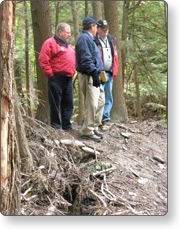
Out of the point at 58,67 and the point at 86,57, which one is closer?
the point at 86,57

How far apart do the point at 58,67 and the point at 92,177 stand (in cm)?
175

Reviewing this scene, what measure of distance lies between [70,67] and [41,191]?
2.04 metres

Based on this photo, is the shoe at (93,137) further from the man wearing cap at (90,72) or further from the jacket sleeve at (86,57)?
the jacket sleeve at (86,57)

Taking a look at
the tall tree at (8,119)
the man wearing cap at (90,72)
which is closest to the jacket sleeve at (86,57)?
the man wearing cap at (90,72)

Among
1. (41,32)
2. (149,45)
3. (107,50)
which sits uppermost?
(149,45)

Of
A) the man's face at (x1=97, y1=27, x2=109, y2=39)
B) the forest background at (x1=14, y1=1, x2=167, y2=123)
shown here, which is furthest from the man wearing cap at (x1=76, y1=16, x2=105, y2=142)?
the forest background at (x1=14, y1=1, x2=167, y2=123)

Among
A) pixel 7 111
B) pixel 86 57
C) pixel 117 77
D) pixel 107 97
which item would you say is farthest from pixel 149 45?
pixel 7 111

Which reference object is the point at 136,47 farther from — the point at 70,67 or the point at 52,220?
the point at 52,220

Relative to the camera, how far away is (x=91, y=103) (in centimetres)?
509

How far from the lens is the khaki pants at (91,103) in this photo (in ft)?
16.5

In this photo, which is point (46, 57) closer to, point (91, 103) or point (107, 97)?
point (91, 103)

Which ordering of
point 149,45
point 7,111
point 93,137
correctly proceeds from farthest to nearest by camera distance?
point 149,45
point 93,137
point 7,111

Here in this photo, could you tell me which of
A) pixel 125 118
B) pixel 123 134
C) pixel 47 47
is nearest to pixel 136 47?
pixel 125 118

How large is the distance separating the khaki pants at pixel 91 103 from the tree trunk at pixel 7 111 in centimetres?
212
